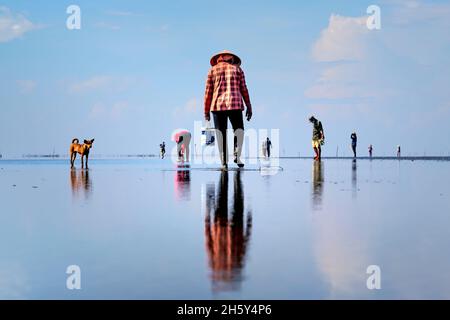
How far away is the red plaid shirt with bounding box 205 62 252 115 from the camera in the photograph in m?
12.9

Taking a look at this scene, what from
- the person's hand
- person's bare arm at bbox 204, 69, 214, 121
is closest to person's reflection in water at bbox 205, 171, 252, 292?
person's bare arm at bbox 204, 69, 214, 121

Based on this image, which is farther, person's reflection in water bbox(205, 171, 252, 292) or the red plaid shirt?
the red plaid shirt

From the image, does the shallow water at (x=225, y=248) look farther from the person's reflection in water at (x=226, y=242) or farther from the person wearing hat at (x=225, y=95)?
the person wearing hat at (x=225, y=95)

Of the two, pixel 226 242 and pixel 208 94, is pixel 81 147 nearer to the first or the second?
pixel 208 94

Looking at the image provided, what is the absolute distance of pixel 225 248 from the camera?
369 centimetres

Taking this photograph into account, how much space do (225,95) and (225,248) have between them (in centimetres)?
950

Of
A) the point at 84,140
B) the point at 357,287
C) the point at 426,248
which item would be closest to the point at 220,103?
the point at 84,140

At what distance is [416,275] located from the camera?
3.07 metres

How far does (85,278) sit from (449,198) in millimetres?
5707

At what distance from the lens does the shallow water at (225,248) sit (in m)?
2.78

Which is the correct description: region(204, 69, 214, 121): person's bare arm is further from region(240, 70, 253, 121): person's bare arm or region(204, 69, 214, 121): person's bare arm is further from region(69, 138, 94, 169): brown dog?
region(69, 138, 94, 169): brown dog

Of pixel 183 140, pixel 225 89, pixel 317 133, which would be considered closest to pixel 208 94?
pixel 225 89

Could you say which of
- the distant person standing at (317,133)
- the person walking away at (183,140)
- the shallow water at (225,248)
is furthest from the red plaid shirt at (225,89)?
the person walking away at (183,140)

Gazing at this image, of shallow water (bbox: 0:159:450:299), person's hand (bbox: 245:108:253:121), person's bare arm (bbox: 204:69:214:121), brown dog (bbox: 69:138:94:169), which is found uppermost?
person's bare arm (bbox: 204:69:214:121)
